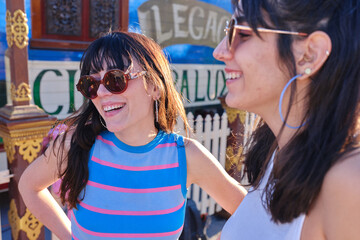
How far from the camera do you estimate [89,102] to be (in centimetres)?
188

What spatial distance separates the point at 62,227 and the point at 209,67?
6.81m

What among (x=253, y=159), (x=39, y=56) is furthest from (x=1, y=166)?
(x=253, y=159)

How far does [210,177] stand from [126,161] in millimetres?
474

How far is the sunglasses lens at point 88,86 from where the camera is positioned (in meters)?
1.58

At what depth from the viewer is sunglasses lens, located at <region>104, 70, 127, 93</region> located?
1.52 m

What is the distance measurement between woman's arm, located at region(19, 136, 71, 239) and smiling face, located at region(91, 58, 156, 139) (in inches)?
15.3

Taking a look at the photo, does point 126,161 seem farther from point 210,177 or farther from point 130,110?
point 210,177

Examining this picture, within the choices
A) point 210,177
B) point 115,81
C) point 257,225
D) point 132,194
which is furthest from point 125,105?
point 257,225

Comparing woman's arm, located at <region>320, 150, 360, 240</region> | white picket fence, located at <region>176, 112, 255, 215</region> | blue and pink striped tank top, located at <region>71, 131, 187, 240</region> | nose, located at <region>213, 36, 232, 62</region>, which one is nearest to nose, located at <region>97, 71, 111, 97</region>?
blue and pink striped tank top, located at <region>71, 131, 187, 240</region>

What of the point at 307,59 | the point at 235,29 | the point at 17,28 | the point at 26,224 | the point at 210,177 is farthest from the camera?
the point at 26,224

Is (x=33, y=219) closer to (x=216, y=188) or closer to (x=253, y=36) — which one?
(x=216, y=188)

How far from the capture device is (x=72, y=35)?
5.18 m

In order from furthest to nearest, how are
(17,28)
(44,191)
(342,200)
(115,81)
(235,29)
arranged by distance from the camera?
(17,28), (44,191), (115,81), (235,29), (342,200)

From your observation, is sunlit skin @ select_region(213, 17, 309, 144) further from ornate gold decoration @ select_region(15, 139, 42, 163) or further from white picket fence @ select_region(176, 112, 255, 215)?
white picket fence @ select_region(176, 112, 255, 215)
